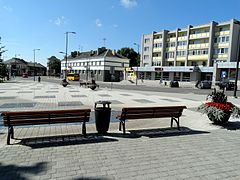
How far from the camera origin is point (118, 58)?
80000 millimetres

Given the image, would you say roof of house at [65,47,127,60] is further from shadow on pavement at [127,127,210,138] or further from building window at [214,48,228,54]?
shadow on pavement at [127,127,210,138]

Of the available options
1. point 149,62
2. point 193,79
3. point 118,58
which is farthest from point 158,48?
point 193,79

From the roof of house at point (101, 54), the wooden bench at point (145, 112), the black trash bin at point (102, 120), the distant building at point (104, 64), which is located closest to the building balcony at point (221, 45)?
the distant building at point (104, 64)

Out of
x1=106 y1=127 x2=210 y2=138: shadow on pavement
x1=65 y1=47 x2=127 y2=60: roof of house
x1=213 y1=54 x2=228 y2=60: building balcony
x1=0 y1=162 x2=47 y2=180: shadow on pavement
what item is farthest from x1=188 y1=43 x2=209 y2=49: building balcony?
x1=0 y1=162 x2=47 y2=180: shadow on pavement

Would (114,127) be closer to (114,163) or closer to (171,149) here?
(171,149)

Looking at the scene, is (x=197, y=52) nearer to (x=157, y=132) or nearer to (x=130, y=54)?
(x=130, y=54)

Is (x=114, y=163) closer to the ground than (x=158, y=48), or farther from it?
closer to the ground

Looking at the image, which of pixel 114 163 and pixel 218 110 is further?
pixel 218 110

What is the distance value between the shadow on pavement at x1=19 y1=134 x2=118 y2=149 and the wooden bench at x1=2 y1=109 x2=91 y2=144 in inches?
12.4

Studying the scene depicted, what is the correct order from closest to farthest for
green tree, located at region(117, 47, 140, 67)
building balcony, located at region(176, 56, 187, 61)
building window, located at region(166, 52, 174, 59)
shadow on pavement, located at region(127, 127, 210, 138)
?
shadow on pavement, located at region(127, 127, 210, 138), building balcony, located at region(176, 56, 187, 61), building window, located at region(166, 52, 174, 59), green tree, located at region(117, 47, 140, 67)

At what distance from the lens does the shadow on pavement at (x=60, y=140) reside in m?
6.04

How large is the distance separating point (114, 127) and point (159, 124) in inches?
72.1

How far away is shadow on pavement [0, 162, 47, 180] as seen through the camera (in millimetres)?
4172

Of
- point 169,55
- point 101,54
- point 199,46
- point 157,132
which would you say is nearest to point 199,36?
point 199,46
